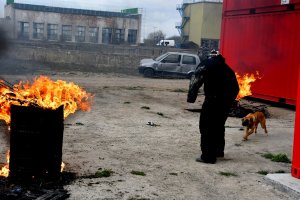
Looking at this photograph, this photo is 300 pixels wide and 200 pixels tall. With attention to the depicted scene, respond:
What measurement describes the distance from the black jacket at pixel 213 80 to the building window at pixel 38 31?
181ft

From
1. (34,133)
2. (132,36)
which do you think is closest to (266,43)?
(34,133)

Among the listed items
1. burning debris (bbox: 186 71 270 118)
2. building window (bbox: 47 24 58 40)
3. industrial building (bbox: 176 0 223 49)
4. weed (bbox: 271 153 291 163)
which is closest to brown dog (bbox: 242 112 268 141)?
weed (bbox: 271 153 291 163)

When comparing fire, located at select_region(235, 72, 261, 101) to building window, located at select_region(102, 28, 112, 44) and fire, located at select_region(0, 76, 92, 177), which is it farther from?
building window, located at select_region(102, 28, 112, 44)

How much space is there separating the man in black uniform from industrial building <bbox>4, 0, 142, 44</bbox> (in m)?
52.9

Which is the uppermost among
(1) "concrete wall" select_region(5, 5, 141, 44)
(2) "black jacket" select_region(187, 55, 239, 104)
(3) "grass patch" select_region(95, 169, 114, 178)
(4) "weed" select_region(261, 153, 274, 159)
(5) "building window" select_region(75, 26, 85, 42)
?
(1) "concrete wall" select_region(5, 5, 141, 44)

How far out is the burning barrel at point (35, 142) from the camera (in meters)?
5.29

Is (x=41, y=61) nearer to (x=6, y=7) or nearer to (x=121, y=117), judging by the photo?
(x=121, y=117)

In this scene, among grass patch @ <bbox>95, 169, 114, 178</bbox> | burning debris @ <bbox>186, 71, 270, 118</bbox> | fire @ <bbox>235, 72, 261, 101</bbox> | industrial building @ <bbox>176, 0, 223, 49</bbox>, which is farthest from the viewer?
industrial building @ <bbox>176, 0, 223, 49</bbox>

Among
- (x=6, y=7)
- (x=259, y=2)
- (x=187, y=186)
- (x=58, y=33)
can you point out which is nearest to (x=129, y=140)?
(x=187, y=186)

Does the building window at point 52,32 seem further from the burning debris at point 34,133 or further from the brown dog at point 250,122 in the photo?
the burning debris at point 34,133

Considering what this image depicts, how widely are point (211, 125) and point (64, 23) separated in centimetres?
5500

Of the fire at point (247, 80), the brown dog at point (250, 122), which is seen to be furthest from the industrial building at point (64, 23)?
the brown dog at point (250, 122)

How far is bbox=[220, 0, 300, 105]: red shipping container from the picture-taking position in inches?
535

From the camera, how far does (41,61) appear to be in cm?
3272
